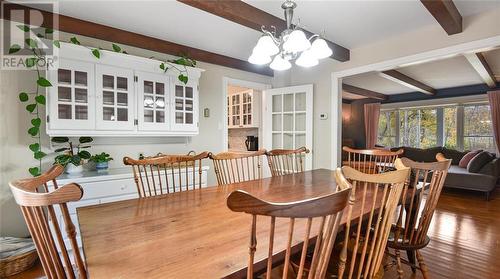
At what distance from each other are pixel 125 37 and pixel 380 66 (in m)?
3.08

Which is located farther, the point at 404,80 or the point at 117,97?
the point at 404,80

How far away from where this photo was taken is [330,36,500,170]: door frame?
8.22 ft

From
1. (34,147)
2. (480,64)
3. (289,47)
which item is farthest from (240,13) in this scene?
(480,64)

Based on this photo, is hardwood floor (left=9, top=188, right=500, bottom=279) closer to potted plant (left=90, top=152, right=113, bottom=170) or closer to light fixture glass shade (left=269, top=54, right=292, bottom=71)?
potted plant (left=90, top=152, right=113, bottom=170)

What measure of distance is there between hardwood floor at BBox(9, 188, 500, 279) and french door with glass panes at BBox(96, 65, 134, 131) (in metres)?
1.40

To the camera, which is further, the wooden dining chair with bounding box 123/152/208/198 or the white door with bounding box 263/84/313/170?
the white door with bounding box 263/84/313/170

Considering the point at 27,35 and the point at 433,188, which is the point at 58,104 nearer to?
the point at 27,35

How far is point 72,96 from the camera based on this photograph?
2.37 meters

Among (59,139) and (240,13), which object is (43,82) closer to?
(59,139)

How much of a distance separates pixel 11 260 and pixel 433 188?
3040 mm

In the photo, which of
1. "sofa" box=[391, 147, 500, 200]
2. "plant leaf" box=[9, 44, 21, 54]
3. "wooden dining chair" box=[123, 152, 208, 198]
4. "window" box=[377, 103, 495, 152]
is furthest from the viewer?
"window" box=[377, 103, 495, 152]

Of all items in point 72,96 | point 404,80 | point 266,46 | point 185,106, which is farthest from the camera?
point 404,80

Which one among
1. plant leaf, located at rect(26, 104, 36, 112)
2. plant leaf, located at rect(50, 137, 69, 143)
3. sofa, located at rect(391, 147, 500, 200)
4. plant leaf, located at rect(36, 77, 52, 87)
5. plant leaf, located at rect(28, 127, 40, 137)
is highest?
plant leaf, located at rect(36, 77, 52, 87)

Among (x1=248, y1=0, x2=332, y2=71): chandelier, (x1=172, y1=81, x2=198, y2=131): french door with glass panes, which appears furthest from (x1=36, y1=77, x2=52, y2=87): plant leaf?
(x1=248, y1=0, x2=332, y2=71): chandelier
